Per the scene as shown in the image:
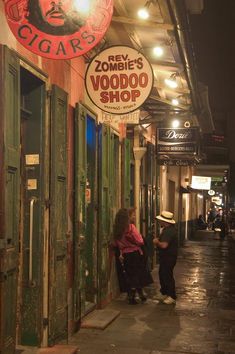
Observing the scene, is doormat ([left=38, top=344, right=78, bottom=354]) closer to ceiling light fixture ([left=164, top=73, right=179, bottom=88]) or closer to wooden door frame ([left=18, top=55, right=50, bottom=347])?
wooden door frame ([left=18, top=55, right=50, bottom=347])

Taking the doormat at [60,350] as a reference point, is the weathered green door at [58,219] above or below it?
above

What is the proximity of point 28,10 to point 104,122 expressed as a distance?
3.89 metres

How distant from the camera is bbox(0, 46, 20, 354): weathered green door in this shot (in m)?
4.76

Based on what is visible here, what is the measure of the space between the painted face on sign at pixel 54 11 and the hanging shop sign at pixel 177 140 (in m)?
9.39

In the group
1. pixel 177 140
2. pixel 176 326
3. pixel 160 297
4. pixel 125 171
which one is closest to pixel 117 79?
pixel 125 171

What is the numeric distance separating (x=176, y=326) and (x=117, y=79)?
3811 millimetres

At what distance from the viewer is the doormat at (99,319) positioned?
7636 millimetres

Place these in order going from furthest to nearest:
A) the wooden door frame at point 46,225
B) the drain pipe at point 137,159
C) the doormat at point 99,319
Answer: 1. the drain pipe at point 137,159
2. the doormat at point 99,319
3. the wooden door frame at point 46,225

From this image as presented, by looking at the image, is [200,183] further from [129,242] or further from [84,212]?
[84,212]

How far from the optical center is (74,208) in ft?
23.6

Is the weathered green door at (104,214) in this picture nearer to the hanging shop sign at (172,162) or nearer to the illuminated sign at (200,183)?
the hanging shop sign at (172,162)

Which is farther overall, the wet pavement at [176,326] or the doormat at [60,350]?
the wet pavement at [176,326]

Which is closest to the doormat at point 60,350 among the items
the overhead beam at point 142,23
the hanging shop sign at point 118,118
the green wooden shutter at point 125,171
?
the hanging shop sign at point 118,118

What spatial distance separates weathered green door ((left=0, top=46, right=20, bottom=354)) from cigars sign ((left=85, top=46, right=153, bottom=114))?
8.87ft
